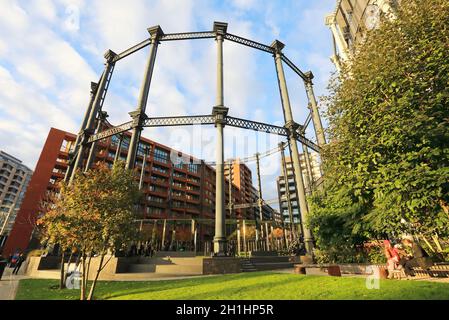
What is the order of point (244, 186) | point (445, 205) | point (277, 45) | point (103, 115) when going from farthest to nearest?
point (244, 186) < point (103, 115) < point (277, 45) < point (445, 205)

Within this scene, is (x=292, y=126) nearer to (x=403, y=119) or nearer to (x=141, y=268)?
(x=403, y=119)

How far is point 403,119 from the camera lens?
659 cm

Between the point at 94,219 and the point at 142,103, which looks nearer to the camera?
the point at 94,219

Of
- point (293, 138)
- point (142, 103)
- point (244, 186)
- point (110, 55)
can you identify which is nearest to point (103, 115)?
point (110, 55)

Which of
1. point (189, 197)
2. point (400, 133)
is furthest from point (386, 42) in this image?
point (189, 197)

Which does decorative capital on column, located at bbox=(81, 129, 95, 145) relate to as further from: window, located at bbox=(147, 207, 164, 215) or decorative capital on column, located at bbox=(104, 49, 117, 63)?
window, located at bbox=(147, 207, 164, 215)

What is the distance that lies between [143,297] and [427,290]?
8.47m

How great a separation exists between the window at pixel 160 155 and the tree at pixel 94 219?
5693cm

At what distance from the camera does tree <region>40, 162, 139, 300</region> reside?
340 inches

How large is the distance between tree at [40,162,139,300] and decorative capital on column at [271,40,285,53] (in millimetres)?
22542

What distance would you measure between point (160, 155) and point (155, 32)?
4699 cm

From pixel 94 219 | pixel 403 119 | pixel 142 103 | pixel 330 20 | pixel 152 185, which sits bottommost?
pixel 94 219

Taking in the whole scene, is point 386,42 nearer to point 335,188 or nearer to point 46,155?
point 335,188

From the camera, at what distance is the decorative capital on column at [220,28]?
22547mm
